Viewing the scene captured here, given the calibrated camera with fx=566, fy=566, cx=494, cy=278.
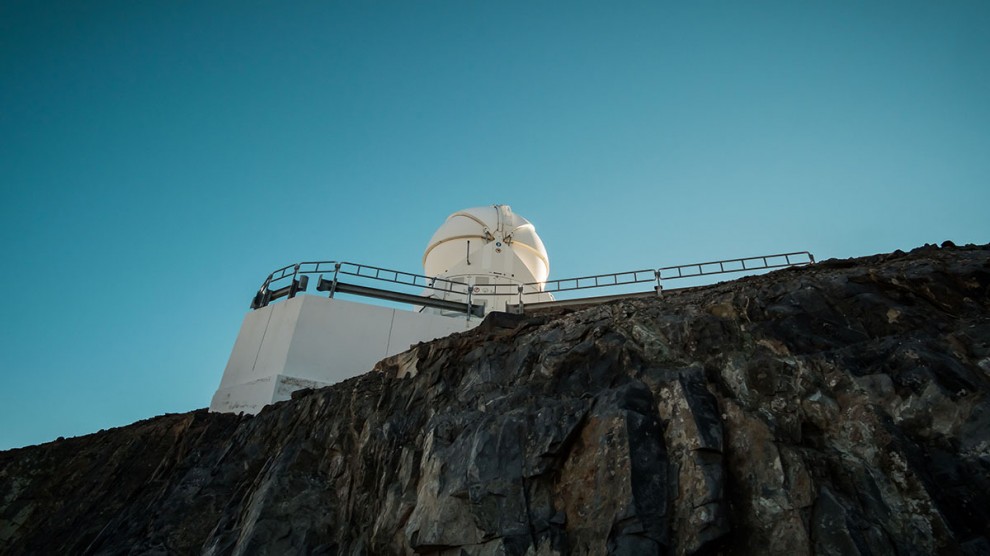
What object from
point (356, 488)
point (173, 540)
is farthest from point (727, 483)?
point (173, 540)

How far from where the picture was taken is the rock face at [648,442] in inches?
309

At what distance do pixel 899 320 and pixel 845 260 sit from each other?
3.16 metres

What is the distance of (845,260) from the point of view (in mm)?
12891

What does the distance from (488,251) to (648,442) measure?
70.0 feet

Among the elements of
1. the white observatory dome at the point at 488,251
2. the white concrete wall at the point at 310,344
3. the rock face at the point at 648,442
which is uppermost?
the white observatory dome at the point at 488,251

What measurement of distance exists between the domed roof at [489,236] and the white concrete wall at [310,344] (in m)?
8.51

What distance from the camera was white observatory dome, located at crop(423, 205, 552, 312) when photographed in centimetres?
2920

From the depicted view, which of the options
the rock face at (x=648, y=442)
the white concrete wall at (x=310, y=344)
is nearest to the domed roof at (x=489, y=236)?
the white concrete wall at (x=310, y=344)

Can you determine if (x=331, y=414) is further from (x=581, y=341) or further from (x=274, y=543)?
(x=581, y=341)

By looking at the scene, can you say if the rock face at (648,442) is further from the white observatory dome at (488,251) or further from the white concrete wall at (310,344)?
the white observatory dome at (488,251)

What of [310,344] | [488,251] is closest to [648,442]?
[310,344]

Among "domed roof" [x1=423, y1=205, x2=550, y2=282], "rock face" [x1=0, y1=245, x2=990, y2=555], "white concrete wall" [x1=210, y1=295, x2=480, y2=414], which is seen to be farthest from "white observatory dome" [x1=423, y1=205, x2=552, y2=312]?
"rock face" [x1=0, y1=245, x2=990, y2=555]

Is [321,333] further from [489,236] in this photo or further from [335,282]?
[489,236]

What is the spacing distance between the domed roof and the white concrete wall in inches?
335
